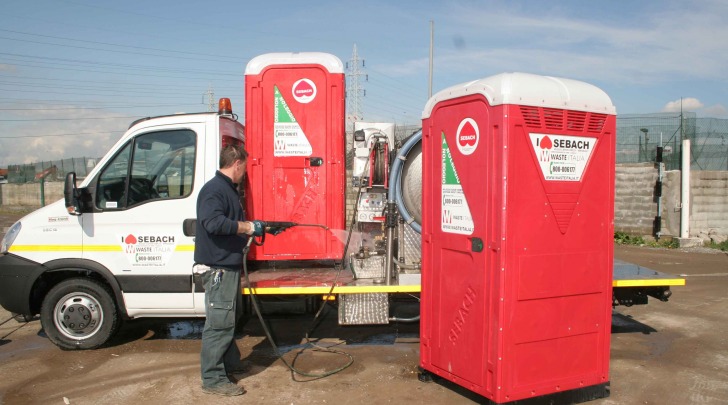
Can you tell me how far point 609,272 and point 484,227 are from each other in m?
1.19

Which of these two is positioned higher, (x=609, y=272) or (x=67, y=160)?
(x=67, y=160)

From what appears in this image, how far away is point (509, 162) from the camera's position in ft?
13.6

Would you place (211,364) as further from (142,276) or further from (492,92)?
(492,92)

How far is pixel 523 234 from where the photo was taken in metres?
4.24

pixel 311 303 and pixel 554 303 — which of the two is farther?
pixel 311 303

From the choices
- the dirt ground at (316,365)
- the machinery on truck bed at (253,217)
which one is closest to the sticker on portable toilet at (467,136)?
the machinery on truck bed at (253,217)

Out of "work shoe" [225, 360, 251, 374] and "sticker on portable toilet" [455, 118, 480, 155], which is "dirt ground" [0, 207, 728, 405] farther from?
"sticker on portable toilet" [455, 118, 480, 155]

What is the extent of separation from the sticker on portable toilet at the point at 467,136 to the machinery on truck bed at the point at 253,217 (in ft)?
5.36

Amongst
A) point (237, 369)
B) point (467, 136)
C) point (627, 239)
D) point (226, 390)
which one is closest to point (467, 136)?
point (467, 136)

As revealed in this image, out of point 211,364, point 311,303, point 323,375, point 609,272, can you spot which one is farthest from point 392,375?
point 609,272

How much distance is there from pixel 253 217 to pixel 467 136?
2.83m

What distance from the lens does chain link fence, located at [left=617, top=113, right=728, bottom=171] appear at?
14.7m

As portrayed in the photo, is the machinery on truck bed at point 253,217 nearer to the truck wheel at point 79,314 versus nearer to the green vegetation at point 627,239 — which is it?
the truck wheel at point 79,314

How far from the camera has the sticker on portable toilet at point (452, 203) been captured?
4.51 m
